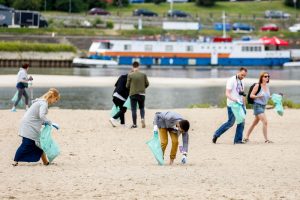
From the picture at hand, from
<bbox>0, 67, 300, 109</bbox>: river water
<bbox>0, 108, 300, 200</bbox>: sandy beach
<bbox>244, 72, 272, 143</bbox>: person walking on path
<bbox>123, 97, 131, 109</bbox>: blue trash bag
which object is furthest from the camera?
<bbox>0, 67, 300, 109</bbox>: river water

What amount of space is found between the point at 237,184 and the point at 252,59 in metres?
74.9

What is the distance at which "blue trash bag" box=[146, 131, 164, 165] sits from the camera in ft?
57.8

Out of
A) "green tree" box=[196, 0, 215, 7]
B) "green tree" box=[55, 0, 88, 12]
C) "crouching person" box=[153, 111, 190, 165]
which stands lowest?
"green tree" box=[55, 0, 88, 12]

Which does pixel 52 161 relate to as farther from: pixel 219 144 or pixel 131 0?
pixel 131 0

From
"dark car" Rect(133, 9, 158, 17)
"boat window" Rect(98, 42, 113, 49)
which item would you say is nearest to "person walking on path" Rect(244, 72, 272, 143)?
"boat window" Rect(98, 42, 113, 49)

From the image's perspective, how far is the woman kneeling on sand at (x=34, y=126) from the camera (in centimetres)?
1680

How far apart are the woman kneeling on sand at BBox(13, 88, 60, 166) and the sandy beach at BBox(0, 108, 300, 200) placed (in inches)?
9.2

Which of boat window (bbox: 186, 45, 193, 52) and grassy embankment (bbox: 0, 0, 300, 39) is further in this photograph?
grassy embankment (bbox: 0, 0, 300, 39)

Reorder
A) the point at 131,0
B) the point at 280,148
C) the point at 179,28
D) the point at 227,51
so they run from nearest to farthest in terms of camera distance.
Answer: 1. the point at 280,148
2. the point at 227,51
3. the point at 179,28
4. the point at 131,0

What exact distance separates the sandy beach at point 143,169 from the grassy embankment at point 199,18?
73151 millimetres

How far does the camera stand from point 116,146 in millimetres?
21250

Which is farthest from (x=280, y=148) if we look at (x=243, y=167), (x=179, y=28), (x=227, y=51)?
(x=179, y=28)

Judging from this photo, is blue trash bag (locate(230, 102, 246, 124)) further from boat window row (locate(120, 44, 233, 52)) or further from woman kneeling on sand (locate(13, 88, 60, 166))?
boat window row (locate(120, 44, 233, 52))

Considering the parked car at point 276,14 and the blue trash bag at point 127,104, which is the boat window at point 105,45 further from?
the blue trash bag at point 127,104
